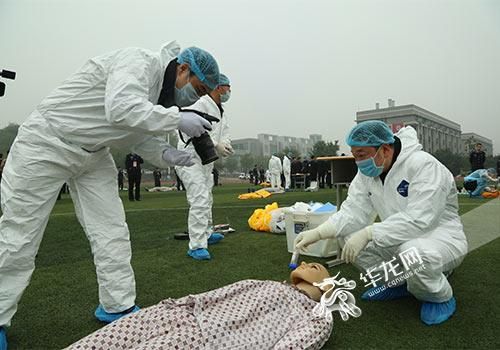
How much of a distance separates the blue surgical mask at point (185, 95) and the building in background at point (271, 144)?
2922 inches

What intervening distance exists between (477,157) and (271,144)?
75228mm

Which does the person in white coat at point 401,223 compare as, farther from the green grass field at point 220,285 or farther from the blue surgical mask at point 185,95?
the blue surgical mask at point 185,95

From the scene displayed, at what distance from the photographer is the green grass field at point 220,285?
6.25 feet

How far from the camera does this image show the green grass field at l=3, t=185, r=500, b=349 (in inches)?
75.0

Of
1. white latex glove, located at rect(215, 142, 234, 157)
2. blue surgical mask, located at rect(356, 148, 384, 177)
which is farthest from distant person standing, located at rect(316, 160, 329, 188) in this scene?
blue surgical mask, located at rect(356, 148, 384, 177)

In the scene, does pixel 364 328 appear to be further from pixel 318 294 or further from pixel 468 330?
pixel 468 330

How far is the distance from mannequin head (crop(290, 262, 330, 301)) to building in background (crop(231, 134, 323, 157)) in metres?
74.2

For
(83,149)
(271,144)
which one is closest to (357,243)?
(83,149)

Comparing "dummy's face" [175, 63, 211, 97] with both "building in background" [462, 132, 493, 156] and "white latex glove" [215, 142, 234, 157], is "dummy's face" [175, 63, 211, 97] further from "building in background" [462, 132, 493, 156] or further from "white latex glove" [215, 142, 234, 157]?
"building in background" [462, 132, 493, 156]

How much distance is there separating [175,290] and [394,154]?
1.88m

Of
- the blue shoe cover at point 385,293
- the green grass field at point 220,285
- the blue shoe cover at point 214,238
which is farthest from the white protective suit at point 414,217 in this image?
the blue shoe cover at point 214,238

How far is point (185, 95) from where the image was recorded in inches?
84.4

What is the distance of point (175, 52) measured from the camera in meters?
2.17

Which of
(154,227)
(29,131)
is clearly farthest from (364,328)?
(154,227)
